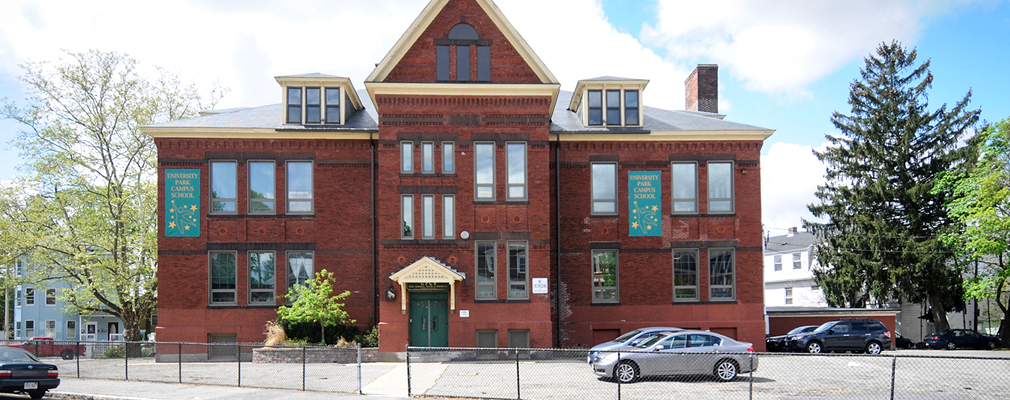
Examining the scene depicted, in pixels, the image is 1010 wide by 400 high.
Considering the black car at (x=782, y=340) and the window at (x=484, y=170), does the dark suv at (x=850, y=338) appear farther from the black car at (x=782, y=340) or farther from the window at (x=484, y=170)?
the window at (x=484, y=170)

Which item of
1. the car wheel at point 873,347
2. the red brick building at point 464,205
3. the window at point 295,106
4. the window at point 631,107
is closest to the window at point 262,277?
the red brick building at point 464,205

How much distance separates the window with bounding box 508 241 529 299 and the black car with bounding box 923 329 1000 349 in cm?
2594

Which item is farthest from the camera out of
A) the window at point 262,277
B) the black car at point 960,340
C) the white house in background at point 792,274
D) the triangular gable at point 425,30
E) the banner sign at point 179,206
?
the white house in background at point 792,274

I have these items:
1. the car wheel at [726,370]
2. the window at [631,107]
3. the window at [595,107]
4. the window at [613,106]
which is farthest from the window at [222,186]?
the car wheel at [726,370]

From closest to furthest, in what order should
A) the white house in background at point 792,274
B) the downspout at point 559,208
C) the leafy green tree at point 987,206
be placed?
the downspout at point 559,208 < the leafy green tree at point 987,206 < the white house in background at point 792,274

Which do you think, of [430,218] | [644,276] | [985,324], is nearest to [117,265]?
[430,218]

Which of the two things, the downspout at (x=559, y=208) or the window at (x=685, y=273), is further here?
the window at (x=685, y=273)

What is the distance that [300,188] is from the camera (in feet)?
91.0

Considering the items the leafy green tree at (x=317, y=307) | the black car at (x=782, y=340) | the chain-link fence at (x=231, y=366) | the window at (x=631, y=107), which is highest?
the window at (x=631, y=107)

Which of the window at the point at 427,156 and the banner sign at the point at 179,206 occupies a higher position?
the window at the point at 427,156

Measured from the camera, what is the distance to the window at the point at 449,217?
25781mm

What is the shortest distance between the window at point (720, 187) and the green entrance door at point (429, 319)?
11.0m

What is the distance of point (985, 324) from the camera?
5500cm

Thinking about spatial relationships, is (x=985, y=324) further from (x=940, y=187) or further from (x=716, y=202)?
(x=716, y=202)
